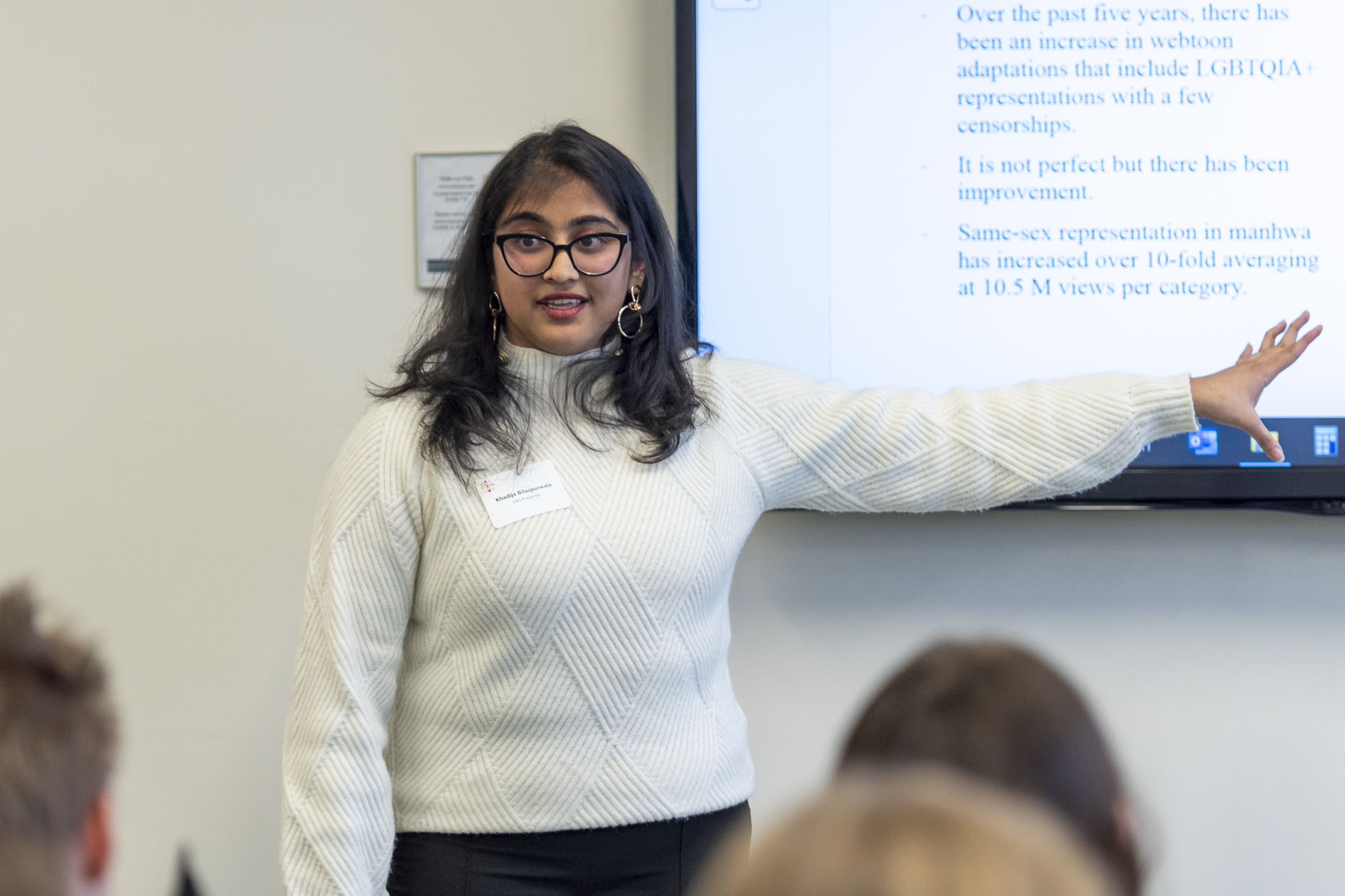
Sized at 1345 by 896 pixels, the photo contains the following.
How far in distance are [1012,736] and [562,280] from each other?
0.92m

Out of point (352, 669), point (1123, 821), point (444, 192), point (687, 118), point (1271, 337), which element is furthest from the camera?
point (444, 192)

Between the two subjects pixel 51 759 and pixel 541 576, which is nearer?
pixel 51 759

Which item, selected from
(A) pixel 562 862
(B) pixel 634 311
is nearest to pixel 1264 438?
(B) pixel 634 311

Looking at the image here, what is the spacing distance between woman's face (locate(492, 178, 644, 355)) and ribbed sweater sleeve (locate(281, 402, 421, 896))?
0.22m

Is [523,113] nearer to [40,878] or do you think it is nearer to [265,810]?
[265,810]

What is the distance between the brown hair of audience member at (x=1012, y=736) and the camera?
784mm

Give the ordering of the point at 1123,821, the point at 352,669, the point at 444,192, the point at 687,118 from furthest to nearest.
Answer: the point at 444,192, the point at 687,118, the point at 352,669, the point at 1123,821

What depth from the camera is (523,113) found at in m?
2.02

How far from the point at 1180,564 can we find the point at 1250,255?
52cm

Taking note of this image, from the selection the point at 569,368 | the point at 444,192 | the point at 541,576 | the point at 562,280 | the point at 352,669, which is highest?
the point at 444,192

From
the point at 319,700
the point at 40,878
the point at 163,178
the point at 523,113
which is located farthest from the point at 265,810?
the point at 40,878

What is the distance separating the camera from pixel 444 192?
2.02m

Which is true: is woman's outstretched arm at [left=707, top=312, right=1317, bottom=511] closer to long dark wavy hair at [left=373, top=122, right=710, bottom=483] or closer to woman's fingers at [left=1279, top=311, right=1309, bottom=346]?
woman's fingers at [left=1279, top=311, right=1309, bottom=346]

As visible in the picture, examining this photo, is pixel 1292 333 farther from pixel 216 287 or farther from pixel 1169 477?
pixel 216 287
